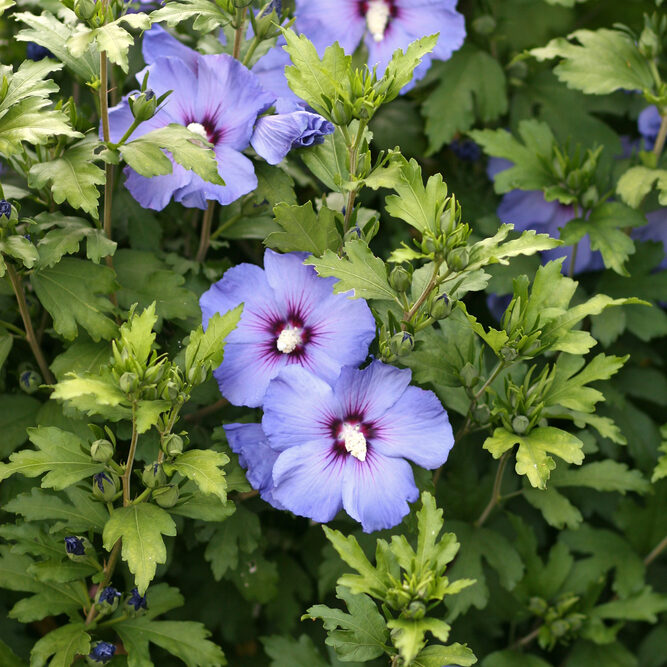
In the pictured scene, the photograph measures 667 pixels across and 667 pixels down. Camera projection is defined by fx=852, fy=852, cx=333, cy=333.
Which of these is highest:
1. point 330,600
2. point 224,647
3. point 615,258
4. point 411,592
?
point 615,258

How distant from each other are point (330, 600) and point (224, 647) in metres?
0.28

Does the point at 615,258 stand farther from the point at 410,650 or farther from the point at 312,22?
the point at 410,650

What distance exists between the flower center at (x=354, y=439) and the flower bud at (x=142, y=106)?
1.67 ft

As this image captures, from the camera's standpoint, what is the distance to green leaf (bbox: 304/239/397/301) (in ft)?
3.69

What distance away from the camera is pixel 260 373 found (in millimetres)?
1232

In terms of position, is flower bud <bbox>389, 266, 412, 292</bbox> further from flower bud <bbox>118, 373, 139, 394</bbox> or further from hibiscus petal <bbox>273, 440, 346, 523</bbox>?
flower bud <bbox>118, 373, 139, 394</bbox>

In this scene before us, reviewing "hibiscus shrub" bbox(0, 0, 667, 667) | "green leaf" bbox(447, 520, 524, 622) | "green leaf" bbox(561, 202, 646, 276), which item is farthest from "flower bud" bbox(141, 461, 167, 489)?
"green leaf" bbox(561, 202, 646, 276)

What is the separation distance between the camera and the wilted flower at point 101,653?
1.21m

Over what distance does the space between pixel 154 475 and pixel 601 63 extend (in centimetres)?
113

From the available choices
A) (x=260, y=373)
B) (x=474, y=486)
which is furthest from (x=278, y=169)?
(x=474, y=486)

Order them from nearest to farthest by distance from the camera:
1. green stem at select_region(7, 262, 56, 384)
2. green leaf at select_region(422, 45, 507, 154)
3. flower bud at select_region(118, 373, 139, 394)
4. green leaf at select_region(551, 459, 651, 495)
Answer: flower bud at select_region(118, 373, 139, 394) < green stem at select_region(7, 262, 56, 384) < green leaf at select_region(551, 459, 651, 495) < green leaf at select_region(422, 45, 507, 154)

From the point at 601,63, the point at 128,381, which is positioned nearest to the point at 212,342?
the point at 128,381

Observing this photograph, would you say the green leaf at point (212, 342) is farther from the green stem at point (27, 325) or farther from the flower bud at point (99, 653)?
the flower bud at point (99, 653)

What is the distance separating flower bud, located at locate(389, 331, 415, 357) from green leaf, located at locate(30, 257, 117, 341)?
41cm
